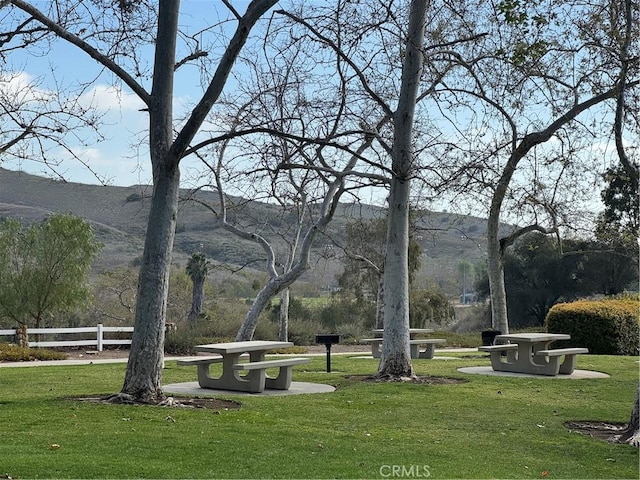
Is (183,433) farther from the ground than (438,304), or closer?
closer

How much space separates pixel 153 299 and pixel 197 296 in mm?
27609

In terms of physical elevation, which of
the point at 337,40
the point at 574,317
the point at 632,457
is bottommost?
the point at 632,457

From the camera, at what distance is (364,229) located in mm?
42781

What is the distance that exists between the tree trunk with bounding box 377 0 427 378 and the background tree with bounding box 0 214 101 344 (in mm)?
16174

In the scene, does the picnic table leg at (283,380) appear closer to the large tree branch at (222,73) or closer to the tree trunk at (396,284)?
the tree trunk at (396,284)

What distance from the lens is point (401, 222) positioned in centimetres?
1566

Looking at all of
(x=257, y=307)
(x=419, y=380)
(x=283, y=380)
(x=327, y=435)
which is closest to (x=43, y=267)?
(x=257, y=307)

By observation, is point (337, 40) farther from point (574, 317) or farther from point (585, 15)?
point (574, 317)

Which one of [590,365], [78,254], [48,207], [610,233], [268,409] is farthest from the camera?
[48,207]

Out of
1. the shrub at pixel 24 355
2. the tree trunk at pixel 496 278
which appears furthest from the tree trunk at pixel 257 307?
the tree trunk at pixel 496 278

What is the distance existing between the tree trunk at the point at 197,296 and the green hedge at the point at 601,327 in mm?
17792

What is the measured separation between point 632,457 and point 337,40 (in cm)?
986

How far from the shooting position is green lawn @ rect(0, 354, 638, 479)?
24.5 feet

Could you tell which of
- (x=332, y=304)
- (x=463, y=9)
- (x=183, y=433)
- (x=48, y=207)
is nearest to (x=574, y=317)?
(x=463, y=9)
